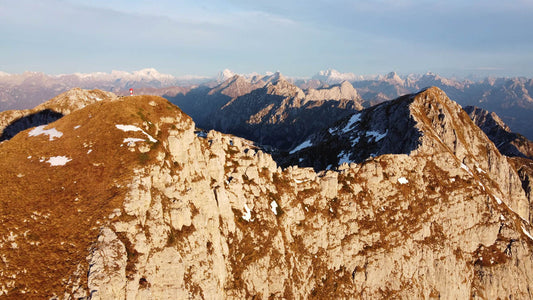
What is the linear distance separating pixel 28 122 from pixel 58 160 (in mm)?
102713

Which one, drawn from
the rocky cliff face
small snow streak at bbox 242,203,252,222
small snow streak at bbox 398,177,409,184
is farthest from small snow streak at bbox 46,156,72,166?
small snow streak at bbox 398,177,409,184

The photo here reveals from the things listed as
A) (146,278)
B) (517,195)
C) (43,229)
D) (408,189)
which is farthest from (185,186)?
(517,195)

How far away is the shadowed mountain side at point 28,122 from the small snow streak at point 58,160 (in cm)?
9646

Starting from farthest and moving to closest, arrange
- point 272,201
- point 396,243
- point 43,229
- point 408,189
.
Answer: point 408,189 → point 396,243 → point 272,201 → point 43,229

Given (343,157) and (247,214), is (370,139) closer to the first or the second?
(343,157)

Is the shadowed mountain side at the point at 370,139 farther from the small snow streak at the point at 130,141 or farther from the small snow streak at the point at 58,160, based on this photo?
the small snow streak at the point at 58,160

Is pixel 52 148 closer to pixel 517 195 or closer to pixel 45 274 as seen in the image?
pixel 45 274

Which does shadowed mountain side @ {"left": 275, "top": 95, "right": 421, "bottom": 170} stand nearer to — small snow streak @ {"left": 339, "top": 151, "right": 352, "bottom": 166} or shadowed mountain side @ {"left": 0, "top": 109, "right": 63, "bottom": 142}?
small snow streak @ {"left": 339, "top": 151, "right": 352, "bottom": 166}

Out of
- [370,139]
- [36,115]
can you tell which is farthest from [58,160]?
[370,139]

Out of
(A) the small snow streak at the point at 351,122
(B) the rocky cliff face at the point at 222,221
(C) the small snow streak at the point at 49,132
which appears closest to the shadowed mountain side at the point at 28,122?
(C) the small snow streak at the point at 49,132

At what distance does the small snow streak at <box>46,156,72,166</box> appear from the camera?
3906 centimetres

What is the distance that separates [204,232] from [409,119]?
98.9 m

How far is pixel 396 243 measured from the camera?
6562 cm

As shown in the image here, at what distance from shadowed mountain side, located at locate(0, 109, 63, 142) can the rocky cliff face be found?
278 feet
